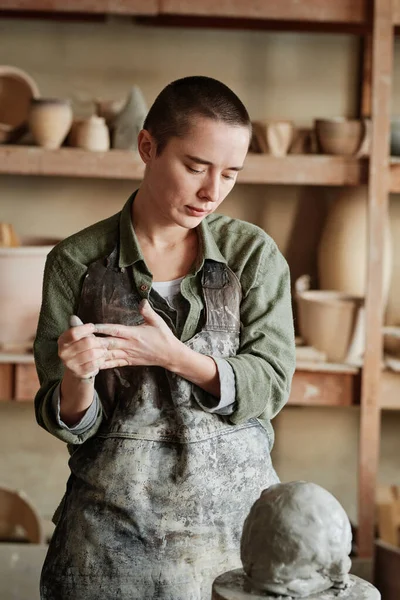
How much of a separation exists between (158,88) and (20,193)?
682 millimetres

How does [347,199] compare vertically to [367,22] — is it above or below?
below

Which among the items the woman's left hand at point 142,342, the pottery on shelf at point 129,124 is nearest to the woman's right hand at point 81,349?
the woman's left hand at point 142,342

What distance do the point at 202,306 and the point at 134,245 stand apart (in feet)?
0.57

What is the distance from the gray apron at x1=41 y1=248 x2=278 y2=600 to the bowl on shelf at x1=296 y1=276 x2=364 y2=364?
4.83 ft

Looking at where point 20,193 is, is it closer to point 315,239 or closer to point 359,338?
point 315,239

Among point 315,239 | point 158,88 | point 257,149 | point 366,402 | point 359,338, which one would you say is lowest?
point 366,402

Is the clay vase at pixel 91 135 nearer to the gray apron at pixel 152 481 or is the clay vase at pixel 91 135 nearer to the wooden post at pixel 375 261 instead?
the wooden post at pixel 375 261

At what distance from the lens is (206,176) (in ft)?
5.34

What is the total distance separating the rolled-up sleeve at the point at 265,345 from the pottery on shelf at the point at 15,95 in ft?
5.99

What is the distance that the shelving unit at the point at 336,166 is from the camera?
3031 millimetres

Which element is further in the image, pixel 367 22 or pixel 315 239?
pixel 315 239

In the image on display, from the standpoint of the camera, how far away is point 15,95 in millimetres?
3512

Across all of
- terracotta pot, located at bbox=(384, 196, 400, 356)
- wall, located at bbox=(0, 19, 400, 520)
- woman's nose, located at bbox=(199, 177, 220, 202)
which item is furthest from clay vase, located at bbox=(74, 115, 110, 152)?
woman's nose, located at bbox=(199, 177, 220, 202)

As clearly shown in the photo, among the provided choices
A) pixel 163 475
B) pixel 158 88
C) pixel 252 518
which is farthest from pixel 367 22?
pixel 252 518
